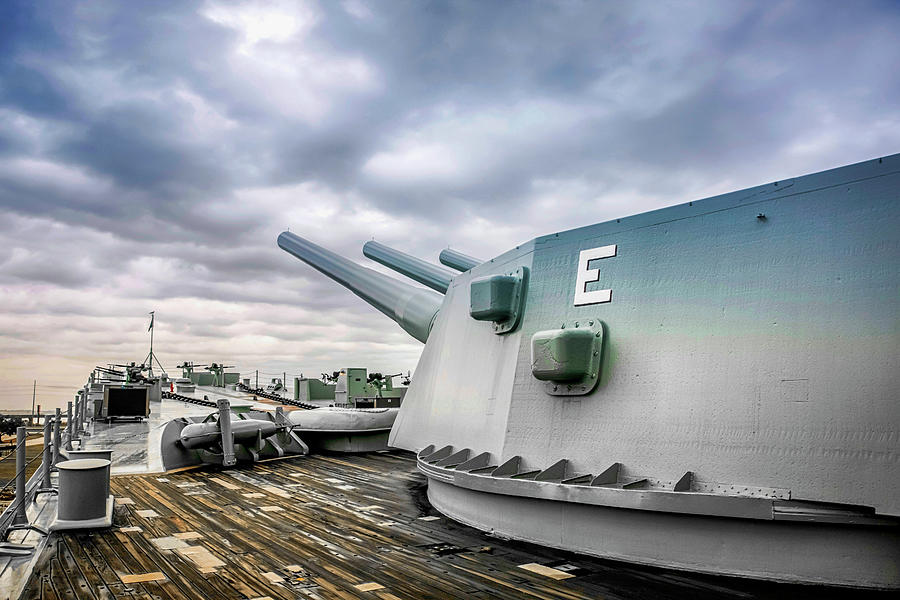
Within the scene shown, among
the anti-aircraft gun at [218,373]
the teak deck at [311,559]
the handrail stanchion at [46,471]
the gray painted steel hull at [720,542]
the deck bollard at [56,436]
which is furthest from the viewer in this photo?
the anti-aircraft gun at [218,373]

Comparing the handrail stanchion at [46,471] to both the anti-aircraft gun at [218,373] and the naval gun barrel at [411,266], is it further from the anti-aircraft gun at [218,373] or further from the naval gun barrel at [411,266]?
the anti-aircraft gun at [218,373]

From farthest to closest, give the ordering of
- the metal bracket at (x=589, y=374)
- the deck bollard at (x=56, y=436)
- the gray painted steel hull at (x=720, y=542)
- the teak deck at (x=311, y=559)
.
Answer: the deck bollard at (x=56, y=436), the metal bracket at (x=589, y=374), the teak deck at (x=311, y=559), the gray painted steel hull at (x=720, y=542)

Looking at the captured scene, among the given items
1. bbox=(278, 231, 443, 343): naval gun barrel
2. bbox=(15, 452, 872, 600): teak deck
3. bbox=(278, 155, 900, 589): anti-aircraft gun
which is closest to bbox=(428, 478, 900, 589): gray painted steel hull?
bbox=(278, 155, 900, 589): anti-aircraft gun

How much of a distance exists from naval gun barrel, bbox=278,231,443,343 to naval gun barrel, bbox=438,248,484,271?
1.69ft

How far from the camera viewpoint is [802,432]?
3814 millimetres

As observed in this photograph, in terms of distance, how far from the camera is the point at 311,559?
14.9 ft

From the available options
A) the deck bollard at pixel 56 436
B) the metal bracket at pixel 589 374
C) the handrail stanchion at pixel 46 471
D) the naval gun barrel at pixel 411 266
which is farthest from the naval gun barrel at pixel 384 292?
the handrail stanchion at pixel 46 471

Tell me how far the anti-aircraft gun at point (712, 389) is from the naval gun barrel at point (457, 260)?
10.8ft

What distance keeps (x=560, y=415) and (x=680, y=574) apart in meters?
1.39

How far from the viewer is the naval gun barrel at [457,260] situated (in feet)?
29.9

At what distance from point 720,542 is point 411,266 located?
640 cm

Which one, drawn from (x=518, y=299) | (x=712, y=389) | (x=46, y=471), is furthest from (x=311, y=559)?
(x=46, y=471)

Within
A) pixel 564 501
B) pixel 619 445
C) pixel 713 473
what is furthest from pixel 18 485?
pixel 713 473

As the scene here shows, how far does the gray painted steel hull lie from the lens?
12.0 feet
